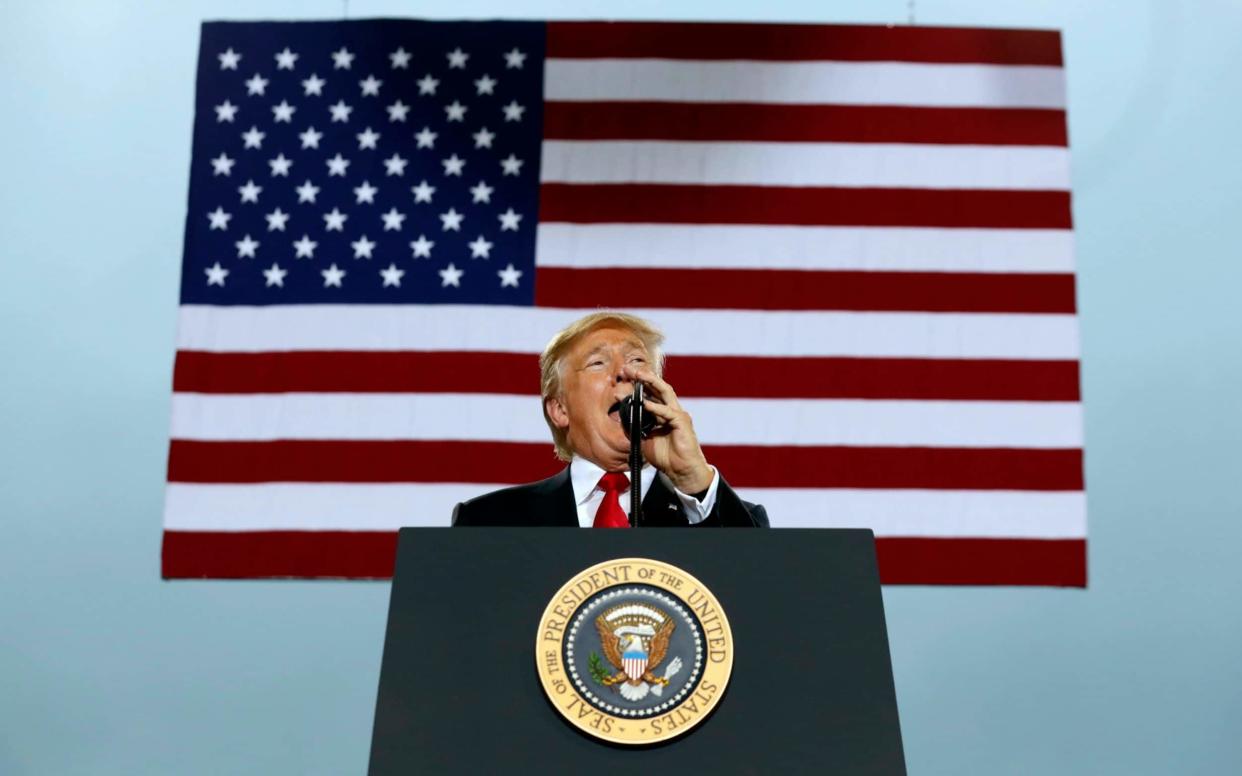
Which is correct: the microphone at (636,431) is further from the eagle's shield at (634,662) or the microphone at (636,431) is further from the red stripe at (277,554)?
the red stripe at (277,554)

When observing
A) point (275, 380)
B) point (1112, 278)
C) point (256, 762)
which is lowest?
point (256, 762)

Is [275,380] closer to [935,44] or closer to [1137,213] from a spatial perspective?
[935,44]

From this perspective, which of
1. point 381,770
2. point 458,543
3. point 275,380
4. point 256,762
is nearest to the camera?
point 381,770

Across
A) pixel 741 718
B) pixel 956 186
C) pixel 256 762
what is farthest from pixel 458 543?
pixel 956 186

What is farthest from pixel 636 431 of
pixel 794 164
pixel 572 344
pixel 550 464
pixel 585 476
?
pixel 794 164

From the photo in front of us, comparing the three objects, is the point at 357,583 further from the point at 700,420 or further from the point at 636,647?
the point at 636,647

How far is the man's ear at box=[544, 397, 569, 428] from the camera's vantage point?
218cm

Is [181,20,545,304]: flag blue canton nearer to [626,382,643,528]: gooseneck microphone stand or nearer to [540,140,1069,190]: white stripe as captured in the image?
[540,140,1069,190]: white stripe

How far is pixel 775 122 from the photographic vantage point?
12.6 feet

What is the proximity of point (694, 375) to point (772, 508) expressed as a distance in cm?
43

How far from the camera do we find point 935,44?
388 cm

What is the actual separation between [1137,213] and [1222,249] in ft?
0.86

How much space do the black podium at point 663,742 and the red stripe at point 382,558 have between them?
238 centimetres

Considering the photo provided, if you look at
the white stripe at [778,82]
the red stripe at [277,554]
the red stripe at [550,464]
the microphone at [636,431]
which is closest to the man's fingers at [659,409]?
the microphone at [636,431]
